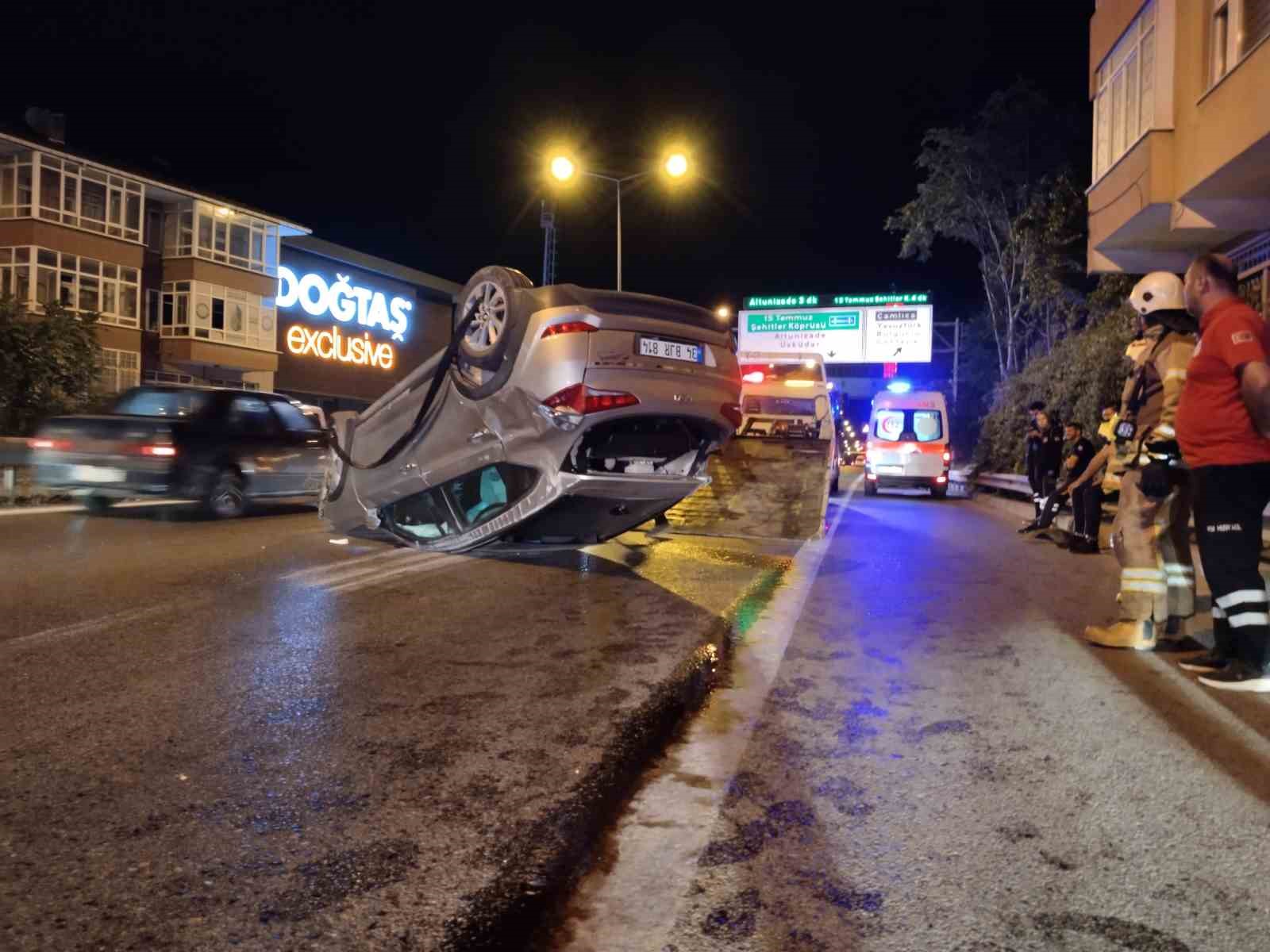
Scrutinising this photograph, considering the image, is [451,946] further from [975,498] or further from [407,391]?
[975,498]

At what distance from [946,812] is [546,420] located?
4.20m

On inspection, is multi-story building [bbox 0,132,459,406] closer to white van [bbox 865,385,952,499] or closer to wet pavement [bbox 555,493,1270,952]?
white van [bbox 865,385,952,499]

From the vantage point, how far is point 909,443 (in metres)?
21.6

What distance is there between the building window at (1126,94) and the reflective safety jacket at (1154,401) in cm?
947

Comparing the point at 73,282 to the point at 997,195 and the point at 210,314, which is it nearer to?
the point at 210,314

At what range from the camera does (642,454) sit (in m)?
7.89

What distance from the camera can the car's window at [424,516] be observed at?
320 inches

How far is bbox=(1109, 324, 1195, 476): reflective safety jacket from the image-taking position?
5.36 meters

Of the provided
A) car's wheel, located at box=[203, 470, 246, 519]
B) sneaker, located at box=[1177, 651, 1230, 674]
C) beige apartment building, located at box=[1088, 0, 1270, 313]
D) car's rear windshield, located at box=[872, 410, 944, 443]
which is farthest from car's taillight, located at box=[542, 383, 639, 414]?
car's rear windshield, located at box=[872, 410, 944, 443]

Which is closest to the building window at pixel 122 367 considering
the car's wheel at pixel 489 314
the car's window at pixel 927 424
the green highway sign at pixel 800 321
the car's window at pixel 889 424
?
the green highway sign at pixel 800 321

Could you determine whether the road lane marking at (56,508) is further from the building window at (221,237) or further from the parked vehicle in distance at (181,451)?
the building window at (221,237)

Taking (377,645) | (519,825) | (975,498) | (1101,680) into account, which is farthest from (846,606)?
(975,498)

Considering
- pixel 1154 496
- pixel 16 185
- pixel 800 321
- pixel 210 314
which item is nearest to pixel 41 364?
pixel 16 185

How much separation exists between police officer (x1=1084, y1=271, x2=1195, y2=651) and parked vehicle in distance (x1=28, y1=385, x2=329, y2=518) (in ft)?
30.2
